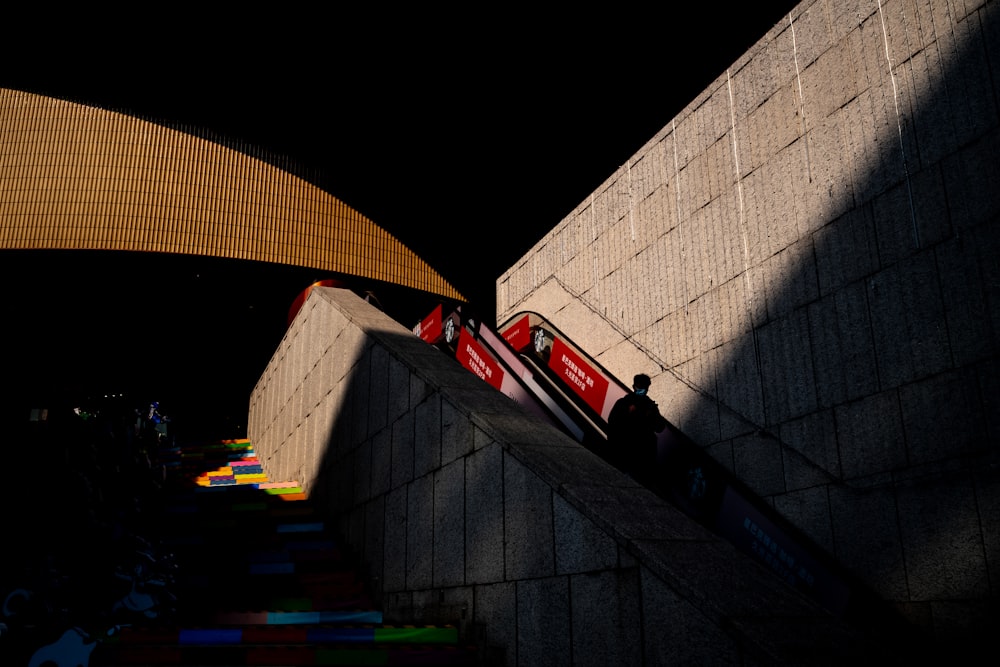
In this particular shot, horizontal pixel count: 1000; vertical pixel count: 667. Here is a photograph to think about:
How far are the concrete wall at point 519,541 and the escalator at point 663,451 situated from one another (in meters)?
0.90

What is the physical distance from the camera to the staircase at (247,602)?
13.1 ft

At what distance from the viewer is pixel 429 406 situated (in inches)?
213

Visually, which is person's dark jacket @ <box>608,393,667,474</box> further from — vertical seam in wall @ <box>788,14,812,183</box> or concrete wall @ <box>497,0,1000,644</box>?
vertical seam in wall @ <box>788,14,812,183</box>

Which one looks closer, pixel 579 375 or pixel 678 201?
pixel 678 201

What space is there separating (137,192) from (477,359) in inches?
519

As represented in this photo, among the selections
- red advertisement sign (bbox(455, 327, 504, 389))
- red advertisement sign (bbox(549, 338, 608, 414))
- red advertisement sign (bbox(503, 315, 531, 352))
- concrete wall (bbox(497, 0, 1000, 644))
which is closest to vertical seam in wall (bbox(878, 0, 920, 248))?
concrete wall (bbox(497, 0, 1000, 644))

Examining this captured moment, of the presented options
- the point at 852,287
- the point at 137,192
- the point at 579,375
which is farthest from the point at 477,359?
the point at 137,192

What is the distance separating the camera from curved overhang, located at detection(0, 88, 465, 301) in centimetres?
1855

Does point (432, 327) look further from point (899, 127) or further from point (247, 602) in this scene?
point (899, 127)

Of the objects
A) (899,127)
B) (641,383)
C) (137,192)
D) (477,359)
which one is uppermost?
(137,192)

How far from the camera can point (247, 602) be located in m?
5.57

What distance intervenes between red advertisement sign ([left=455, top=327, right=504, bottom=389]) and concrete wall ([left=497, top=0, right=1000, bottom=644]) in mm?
1571

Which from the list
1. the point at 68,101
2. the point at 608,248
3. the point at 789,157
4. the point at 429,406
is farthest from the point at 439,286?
the point at 429,406

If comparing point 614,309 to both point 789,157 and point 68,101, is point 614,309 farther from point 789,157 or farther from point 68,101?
point 68,101
